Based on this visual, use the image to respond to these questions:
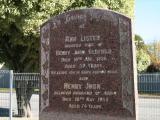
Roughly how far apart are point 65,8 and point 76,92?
939cm

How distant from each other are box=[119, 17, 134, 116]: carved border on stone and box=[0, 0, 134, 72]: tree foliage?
30.1 ft

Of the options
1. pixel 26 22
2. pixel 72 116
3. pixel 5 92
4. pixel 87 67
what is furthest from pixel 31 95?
pixel 87 67

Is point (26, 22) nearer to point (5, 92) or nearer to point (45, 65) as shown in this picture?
point (5, 92)

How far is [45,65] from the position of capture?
38.8ft

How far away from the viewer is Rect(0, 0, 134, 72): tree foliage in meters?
19.5

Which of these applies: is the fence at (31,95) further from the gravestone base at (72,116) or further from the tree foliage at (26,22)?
the gravestone base at (72,116)

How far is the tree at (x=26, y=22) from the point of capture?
1953 centimetres

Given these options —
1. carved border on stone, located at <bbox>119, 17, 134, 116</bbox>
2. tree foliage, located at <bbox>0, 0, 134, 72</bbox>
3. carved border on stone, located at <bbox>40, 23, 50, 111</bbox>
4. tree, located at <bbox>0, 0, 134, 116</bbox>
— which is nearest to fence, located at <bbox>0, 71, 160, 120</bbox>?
tree, located at <bbox>0, 0, 134, 116</bbox>

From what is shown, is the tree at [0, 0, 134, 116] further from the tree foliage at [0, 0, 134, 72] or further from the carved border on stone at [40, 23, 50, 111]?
the carved border on stone at [40, 23, 50, 111]

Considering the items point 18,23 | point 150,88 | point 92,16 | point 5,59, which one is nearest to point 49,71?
point 92,16

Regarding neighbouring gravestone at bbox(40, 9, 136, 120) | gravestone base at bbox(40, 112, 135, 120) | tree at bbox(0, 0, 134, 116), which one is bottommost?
gravestone base at bbox(40, 112, 135, 120)

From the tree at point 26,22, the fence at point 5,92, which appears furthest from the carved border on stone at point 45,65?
the tree at point 26,22

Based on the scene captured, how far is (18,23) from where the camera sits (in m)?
19.7

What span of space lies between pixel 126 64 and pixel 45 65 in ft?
6.85
